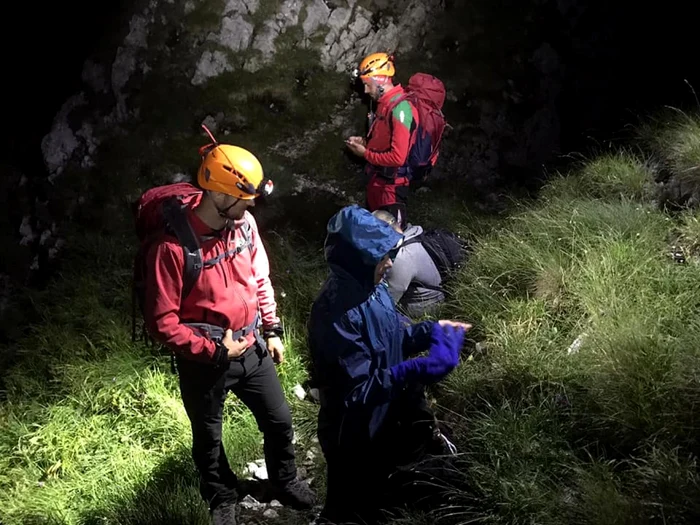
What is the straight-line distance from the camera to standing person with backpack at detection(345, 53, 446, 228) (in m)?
5.43

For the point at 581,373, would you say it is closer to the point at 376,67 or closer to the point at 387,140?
the point at 387,140

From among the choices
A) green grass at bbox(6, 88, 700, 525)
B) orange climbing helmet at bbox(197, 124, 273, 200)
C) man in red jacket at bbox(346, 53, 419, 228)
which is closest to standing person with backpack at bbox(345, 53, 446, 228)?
man in red jacket at bbox(346, 53, 419, 228)

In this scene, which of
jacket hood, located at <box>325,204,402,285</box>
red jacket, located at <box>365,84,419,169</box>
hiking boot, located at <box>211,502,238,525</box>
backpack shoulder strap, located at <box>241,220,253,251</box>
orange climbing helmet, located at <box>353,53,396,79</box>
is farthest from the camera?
orange climbing helmet, located at <box>353,53,396,79</box>

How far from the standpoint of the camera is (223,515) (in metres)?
3.74

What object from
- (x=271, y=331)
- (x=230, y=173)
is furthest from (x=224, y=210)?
(x=271, y=331)

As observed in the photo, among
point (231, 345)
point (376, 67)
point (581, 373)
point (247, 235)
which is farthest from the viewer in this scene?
point (376, 67)

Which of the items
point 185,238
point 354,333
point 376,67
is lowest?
point 354,333

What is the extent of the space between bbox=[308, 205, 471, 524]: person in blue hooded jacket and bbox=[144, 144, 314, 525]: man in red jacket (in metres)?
0.57

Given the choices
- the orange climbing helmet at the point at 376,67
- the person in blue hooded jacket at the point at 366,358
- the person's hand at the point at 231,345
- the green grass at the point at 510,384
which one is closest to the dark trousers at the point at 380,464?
the person in blue hooded jacket at the point at 366,358

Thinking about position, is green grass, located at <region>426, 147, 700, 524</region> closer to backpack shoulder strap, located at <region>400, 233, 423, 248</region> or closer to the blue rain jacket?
backpack shoulder strap, located at <region>400, 233, 423, 248</region>

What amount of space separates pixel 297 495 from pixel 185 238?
2.05 meters

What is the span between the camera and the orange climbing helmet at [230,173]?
9.84ft

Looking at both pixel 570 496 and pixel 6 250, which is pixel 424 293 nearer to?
pixel 570 496

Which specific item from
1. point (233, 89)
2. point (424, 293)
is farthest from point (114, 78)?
point (424, 293)
